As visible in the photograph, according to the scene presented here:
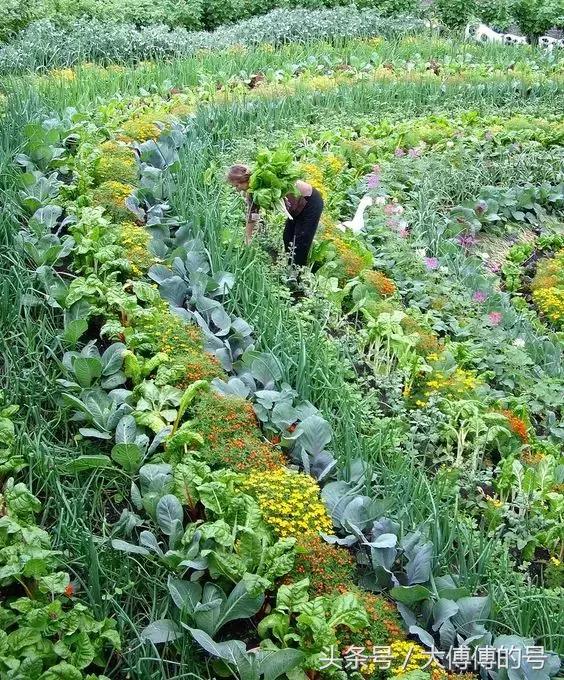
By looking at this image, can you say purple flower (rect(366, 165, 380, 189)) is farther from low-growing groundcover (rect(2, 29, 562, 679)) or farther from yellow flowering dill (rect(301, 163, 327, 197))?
yellow flowering dill (rect(301, 163, 327, 197))

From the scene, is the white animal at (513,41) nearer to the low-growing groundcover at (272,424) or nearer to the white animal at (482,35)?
the white animal at (482,35)

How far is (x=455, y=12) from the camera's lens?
15.5 meters

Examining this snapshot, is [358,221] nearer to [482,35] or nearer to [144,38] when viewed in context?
[144,38]

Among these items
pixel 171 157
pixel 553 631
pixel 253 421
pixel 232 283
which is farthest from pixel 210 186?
pixel 553 631

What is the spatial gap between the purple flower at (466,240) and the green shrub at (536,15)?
11.1 m

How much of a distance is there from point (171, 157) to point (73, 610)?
3.73 meters

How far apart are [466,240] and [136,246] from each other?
3079mm

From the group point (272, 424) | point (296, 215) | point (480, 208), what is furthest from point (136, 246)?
point (480, 208)

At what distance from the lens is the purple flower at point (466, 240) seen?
656 centimetres

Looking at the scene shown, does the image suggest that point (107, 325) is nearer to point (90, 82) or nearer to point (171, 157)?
point (171, 157)

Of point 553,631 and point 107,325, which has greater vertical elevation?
point 107,325

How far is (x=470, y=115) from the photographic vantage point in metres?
8.55

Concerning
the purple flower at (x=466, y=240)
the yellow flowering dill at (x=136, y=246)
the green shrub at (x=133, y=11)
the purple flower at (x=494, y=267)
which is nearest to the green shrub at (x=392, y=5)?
the green shrub at (x=133, y=11)

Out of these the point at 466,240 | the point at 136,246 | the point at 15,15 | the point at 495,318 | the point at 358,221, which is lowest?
the point at 466,240
